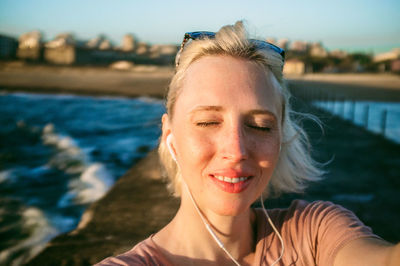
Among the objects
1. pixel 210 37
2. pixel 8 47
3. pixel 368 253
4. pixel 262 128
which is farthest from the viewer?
pixel 8 47

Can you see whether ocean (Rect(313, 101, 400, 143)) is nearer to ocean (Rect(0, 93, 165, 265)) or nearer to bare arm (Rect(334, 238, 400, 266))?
ocean (Rect(0, 93, 165, 265))

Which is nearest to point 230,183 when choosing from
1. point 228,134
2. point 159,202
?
point 228,134

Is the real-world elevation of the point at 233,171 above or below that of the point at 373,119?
above

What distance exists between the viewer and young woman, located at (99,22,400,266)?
65.6 inches

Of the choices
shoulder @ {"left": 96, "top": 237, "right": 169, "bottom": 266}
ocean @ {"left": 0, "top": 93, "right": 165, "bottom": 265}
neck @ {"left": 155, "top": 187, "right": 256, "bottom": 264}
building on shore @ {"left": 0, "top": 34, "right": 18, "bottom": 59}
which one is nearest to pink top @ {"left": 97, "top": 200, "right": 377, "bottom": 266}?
shoulder @ {"left": 96, "top": 237, "right": 169, "bottom": 266}

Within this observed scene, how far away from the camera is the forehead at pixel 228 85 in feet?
5.49

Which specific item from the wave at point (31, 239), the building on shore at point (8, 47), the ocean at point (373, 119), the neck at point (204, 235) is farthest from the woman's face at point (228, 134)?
the building on shore at point (8, 47)

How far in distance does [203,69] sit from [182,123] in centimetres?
30

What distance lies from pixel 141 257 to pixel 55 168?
9.42 m

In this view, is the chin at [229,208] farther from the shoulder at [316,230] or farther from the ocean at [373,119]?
the ocean at [373,119]

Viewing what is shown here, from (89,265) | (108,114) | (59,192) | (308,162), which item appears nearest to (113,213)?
(89,265)

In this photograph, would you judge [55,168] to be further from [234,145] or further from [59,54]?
[59,54]

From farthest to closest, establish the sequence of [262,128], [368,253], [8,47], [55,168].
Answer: [8,47] < [55,168] < [262,128] < [368,253]

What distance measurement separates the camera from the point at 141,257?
64.7 inches
